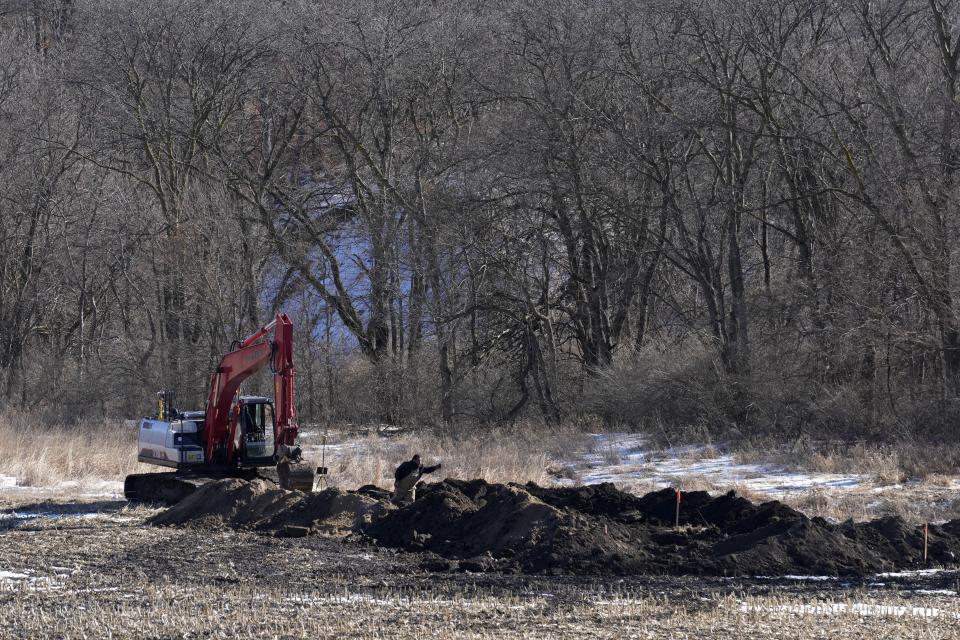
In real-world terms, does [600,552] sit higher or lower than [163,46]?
lower

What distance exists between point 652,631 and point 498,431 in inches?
708

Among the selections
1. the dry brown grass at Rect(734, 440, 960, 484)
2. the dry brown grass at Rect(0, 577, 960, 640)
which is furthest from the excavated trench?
the dry brown grass at Rect(734, 440, 960, 484)

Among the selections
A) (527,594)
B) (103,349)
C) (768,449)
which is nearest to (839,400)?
(768,449)

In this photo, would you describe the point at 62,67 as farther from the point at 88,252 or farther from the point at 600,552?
the point at 600,552

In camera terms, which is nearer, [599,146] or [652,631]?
[652,631]

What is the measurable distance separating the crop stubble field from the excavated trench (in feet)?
1.45

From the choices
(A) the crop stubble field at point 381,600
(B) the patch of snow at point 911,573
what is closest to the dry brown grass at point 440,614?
(A) the crop stubble field at point 381,600

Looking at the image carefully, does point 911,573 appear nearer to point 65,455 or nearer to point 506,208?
point 65,455

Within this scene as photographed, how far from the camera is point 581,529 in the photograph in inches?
452

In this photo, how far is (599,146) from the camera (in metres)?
27.1

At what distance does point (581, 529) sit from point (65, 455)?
12.1 m

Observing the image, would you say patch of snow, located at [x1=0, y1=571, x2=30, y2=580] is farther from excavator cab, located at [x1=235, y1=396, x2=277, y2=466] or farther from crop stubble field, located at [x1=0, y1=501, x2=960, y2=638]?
excavator cab, located at [x1=235, y1=396, x2=277, y2=466]

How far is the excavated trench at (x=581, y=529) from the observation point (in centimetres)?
1074

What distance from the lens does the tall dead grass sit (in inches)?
738
